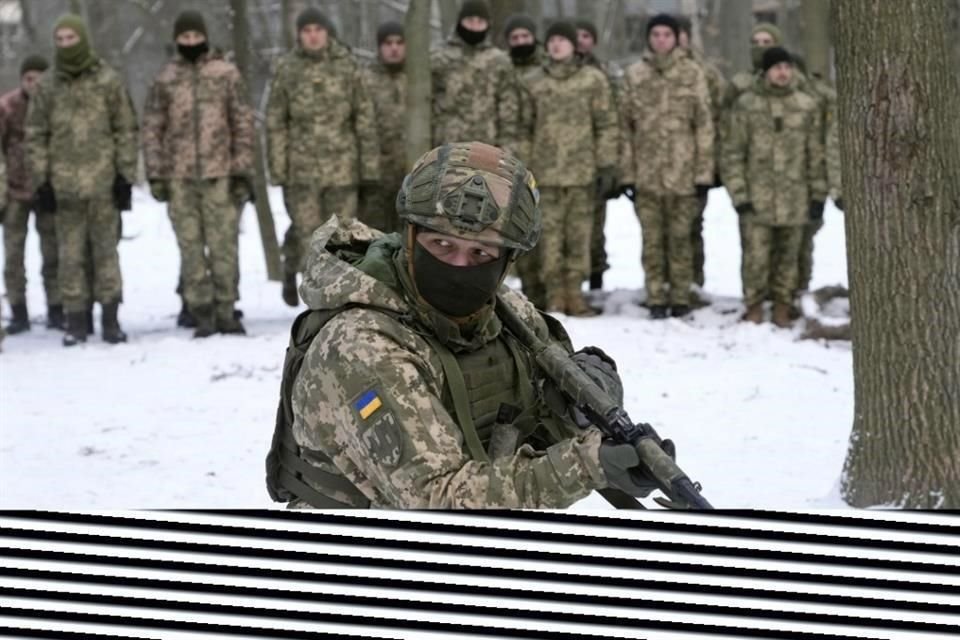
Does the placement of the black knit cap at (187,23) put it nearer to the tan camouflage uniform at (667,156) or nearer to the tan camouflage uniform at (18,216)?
the tan camouflage uniform at (18,216)

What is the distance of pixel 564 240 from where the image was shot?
10523mm

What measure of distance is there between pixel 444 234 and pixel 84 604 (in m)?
1.36

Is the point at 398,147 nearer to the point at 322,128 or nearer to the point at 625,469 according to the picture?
the point at 322,128

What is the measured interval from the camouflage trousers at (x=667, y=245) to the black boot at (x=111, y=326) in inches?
151

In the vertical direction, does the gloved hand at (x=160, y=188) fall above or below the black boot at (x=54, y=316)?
above

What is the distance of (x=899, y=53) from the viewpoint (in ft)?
16.7

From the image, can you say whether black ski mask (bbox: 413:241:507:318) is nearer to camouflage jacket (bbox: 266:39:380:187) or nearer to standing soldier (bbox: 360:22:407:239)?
camouflage jacket (bbox: 266:39:380:187)

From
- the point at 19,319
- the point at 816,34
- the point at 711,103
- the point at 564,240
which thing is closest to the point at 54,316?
the point at 19,319

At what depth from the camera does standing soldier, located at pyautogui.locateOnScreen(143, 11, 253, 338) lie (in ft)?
32.7

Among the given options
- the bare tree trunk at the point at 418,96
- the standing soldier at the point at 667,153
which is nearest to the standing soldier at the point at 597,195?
the standing soldier at the point at 667,153

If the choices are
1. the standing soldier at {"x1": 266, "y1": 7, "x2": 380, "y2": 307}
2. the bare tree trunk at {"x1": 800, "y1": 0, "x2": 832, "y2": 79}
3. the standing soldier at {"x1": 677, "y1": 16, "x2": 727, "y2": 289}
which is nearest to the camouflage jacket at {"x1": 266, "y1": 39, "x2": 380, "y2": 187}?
the standing soldier at {"x1": 266, "y1": 7, "x2": 380, "y2": 307}

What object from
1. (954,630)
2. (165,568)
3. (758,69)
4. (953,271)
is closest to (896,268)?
(953,271)

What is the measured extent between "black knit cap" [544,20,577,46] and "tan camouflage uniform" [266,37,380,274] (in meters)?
1.46

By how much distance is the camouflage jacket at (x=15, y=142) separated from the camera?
34.7ft
